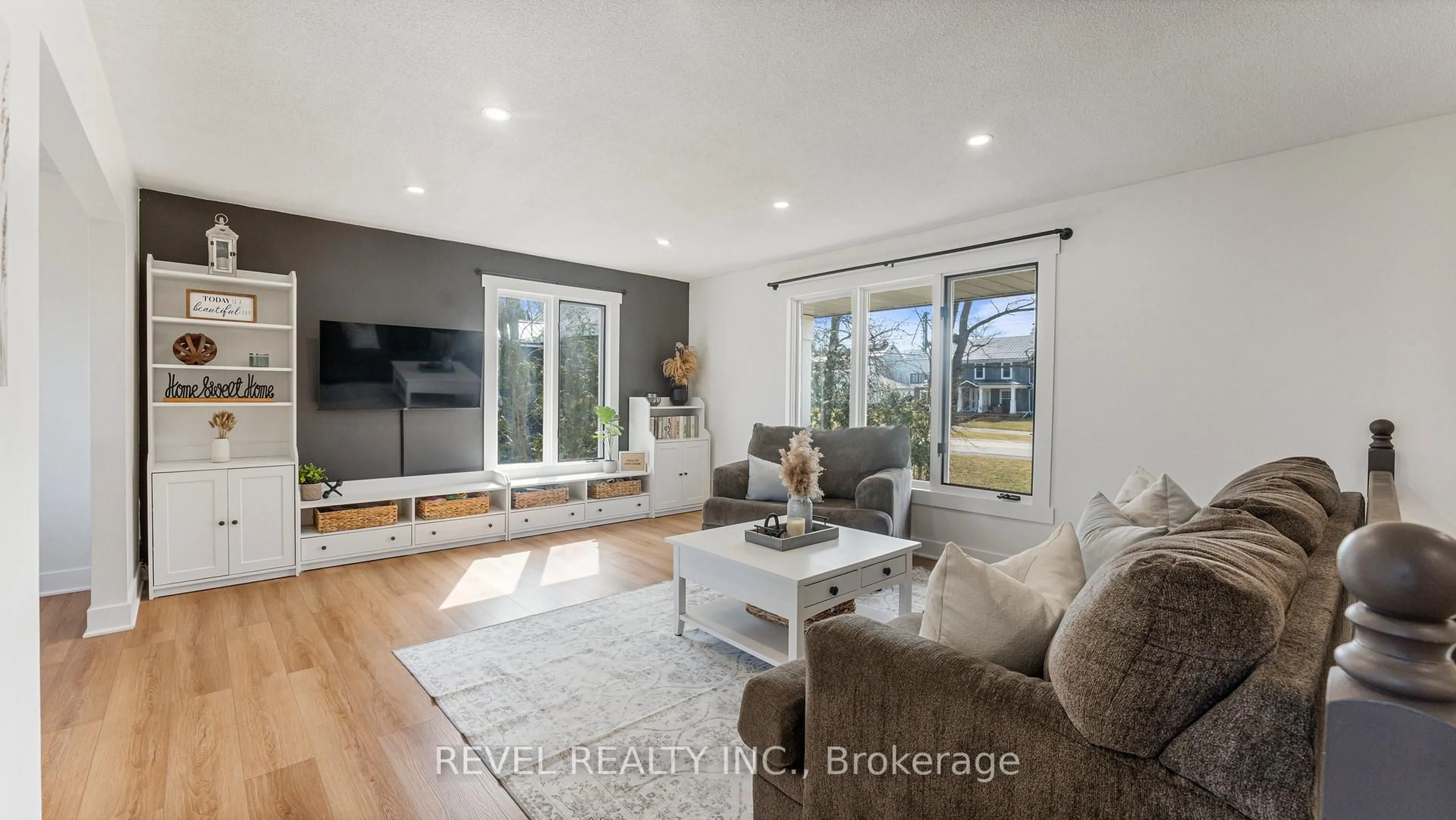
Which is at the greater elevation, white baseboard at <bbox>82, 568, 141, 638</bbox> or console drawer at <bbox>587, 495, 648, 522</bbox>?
console drawer at <bbox>587, 495, 648, 522</bbox>

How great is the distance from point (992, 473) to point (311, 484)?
4688mm

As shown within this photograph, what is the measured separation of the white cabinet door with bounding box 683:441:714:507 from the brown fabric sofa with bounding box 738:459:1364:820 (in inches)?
189

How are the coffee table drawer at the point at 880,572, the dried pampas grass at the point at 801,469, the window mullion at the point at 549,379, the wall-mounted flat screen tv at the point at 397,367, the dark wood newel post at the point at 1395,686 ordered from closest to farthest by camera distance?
the dark wood newel post at the point at 1395,686 < the coffee table drawer at the point at 880,572 < the dried pampas grass at the point at 801,469 < the wall-mounted flat screen tv at the point at 397,367 < the window mullion at the point at 549,379

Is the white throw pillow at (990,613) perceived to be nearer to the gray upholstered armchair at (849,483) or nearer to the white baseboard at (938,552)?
the gray upholstered armchair at (849,483)

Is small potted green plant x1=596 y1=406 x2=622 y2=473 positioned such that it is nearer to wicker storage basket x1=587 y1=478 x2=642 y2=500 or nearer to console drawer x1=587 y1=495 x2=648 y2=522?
wicker storage basket x1=587 y1=478 x2=642 y2=500

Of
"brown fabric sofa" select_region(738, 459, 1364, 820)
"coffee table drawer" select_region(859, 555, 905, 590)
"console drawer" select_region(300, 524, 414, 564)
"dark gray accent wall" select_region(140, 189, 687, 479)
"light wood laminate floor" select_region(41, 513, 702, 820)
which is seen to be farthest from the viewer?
"console drawer" select_region(300, 524, 414, 564)

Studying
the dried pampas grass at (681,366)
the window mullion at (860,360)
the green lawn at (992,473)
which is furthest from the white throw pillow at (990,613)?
the dried pampas grass at (681,366)

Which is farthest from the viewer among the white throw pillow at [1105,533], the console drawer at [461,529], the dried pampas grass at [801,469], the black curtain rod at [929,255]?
the console drawer at [461,529]

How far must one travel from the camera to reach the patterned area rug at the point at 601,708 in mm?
1907

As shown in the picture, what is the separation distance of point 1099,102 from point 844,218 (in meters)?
1.85

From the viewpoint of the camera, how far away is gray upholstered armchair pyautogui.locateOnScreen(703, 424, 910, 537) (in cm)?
393

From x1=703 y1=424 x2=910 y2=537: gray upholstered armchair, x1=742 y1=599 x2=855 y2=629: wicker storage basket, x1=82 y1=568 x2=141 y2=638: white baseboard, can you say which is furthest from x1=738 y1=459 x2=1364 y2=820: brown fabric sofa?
x1=82 y1=568 x2=141 y2=638: white baseboard

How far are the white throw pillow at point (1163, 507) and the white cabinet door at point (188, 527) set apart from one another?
15.3 ft

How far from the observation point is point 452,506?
187 inches
